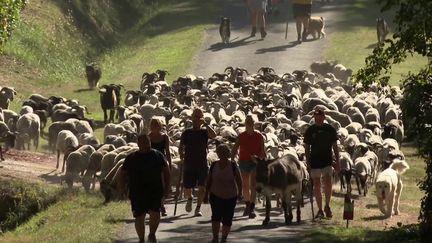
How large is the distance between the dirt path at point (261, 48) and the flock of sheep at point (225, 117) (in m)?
3.05

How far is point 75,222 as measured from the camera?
23.2 metres

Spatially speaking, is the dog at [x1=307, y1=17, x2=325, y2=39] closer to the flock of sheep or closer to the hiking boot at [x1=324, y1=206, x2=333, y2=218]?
the flock of sheep

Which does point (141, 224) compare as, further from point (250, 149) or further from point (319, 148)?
point (319, 148)

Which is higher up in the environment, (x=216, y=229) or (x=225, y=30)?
(x=225, y=30)

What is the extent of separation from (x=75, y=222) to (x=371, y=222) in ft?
19.7

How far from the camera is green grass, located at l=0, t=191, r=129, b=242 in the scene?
2091cm

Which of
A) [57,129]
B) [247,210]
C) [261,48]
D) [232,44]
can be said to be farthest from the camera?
[232,44]

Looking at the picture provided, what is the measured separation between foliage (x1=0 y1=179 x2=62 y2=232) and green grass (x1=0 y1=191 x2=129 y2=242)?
2.52 feet

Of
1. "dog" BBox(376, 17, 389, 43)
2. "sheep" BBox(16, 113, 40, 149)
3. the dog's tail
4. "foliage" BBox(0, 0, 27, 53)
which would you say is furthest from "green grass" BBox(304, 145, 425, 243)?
"dog" BBox(376, 17, 389, 43)

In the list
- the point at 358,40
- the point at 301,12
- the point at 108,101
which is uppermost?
the point at 301,12

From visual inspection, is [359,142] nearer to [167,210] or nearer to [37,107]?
[167,210]

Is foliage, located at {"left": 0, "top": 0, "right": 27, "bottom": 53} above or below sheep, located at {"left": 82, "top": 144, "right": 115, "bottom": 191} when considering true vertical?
above

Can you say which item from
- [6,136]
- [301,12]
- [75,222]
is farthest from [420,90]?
[301,12]

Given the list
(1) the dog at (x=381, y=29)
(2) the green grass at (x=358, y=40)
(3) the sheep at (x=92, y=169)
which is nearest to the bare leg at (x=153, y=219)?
(3) the sheep at (x=92, y=169)
